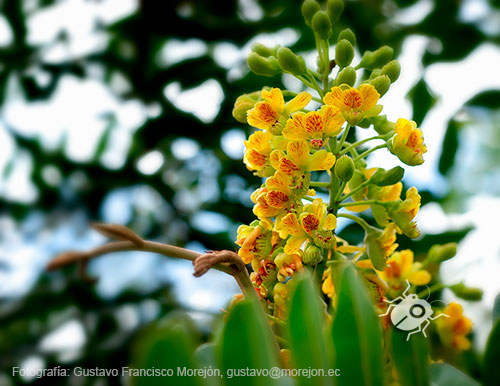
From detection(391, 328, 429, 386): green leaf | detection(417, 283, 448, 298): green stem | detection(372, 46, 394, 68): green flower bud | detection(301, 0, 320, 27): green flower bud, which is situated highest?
detection(301, 0, 320, 27): green flower bud

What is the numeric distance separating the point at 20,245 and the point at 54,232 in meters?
0.10

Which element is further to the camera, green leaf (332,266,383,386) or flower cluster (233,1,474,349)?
flower cluster (233,1,474,349)

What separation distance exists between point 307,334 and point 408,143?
1.01ft

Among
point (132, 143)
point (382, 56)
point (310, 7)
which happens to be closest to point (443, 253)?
point (382, 56)

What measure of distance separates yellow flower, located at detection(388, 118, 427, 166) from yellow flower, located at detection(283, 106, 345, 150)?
2.9 inches

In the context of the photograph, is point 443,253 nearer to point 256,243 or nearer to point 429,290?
point 429,290

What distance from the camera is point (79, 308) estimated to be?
123 cm

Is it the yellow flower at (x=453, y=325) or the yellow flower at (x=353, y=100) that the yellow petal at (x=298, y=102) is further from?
the yellow flower at (x=453, y=325)

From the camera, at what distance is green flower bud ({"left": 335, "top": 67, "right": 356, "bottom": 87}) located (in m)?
0.52

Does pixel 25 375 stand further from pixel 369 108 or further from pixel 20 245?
pixel 369 108

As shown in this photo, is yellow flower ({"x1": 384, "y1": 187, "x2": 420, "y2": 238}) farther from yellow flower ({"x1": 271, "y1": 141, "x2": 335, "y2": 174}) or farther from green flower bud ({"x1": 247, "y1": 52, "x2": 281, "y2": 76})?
green flower bud ({"x1": 247, "y1": 52, "x2": 281, "y2": 76})

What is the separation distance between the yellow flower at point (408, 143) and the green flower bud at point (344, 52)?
95 millimetres

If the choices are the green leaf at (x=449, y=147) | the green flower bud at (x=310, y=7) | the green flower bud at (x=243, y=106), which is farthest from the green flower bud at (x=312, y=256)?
the green leaf at (x=449, y=147)

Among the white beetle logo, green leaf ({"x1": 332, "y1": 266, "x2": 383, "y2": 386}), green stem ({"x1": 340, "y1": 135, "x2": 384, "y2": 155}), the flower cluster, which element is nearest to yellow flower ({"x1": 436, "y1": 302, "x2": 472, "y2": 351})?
the flower cluster
